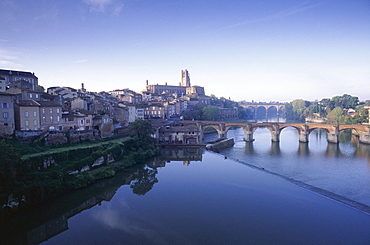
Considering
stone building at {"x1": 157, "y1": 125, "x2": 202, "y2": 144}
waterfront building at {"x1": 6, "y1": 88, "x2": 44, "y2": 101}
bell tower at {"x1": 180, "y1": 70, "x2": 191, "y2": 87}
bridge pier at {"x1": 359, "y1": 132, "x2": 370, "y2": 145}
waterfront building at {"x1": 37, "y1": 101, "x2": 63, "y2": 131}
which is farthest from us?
bell tower at {"x1": 180, "y1": 70, "x2": 191, "y2": 87}

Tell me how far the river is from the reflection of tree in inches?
2.5

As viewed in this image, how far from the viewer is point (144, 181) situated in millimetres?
16188

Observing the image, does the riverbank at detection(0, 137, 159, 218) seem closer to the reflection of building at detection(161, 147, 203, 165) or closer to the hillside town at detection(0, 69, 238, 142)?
the hillside town at detection(0, 69, 238, 142)

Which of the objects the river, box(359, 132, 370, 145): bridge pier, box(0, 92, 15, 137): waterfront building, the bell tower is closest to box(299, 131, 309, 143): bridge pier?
box(359, 132, 370, 145): bridge pier

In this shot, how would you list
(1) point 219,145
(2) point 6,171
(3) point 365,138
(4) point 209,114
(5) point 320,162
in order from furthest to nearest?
1. (4) point 209,114
2. (3) point 365,138
3. (1) point 219,145
4. (5) point 320,162
5. (2) point 6,171

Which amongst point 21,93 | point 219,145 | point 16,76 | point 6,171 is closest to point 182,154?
point 219,145

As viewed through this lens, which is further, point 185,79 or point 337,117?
point 185,79

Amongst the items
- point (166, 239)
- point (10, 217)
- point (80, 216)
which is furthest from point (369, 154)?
point (10, 217)

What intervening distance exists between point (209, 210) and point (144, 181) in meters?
6.21

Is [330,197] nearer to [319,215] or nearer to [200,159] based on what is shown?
[319,215]

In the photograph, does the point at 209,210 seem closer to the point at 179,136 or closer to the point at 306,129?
the point at 179,136

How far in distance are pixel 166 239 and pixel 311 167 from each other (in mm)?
15298

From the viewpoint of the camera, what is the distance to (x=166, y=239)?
29.5ft

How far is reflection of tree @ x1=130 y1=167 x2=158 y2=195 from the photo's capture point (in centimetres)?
1452
